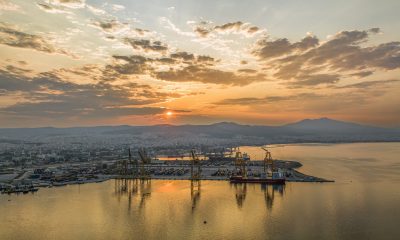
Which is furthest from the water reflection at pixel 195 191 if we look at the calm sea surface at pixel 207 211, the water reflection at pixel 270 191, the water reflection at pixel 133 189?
the water reflection at pixel 270 191

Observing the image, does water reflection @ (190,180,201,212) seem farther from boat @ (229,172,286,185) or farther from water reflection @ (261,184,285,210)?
water reflection @ (261,184,285,210)

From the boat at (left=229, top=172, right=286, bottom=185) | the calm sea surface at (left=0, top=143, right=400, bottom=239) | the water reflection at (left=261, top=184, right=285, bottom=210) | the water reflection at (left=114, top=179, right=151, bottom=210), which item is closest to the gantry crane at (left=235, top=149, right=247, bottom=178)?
the boat at (left=229, top=172, right=286, bottom=185)

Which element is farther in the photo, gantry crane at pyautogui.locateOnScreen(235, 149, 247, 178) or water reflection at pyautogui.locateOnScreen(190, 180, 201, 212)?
gantry crane at pyautogui.locateOnScreen(235, 149, 247, 178)

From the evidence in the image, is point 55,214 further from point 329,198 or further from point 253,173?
point 253,173

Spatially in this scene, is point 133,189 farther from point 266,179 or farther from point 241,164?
point 241,164

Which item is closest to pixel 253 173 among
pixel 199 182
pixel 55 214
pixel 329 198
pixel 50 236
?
pixel 199 182

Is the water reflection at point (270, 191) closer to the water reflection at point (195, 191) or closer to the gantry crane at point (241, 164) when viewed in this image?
the gantry crane at point (241, 164)
